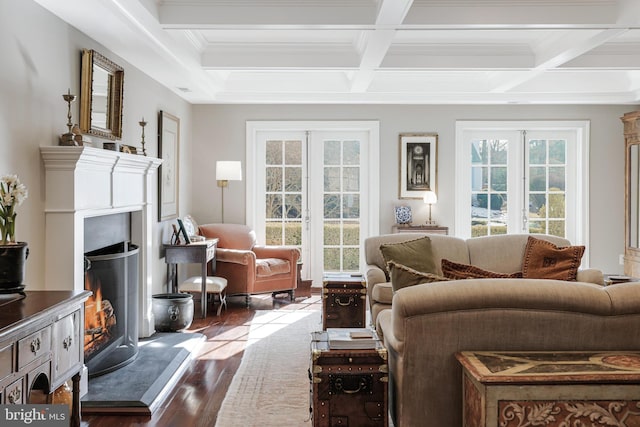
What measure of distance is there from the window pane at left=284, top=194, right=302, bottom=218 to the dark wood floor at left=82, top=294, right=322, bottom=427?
4.90ft

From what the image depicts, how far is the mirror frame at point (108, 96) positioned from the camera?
3703 mm

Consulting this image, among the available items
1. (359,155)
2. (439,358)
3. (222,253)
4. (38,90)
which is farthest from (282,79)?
(439,358)

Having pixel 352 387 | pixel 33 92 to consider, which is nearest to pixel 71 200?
pixel 33 92

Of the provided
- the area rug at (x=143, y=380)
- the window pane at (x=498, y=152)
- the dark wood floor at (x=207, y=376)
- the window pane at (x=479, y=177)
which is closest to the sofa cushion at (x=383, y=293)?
the dark wood floor at (x=207, y=376)

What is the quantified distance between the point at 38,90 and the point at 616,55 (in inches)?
193

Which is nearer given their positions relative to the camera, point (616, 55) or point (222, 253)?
point (616, 55)

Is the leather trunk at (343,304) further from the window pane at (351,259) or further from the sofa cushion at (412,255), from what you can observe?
the window pane at (351,259)

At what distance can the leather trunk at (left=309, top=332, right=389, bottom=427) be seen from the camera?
7.88 feet

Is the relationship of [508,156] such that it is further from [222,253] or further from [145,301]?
[145,301]

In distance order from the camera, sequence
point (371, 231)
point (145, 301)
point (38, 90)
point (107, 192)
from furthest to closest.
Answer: point (371, 231) → point (145, 301) → point (107, 192) → point (38, 90)

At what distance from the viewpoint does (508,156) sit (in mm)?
7402

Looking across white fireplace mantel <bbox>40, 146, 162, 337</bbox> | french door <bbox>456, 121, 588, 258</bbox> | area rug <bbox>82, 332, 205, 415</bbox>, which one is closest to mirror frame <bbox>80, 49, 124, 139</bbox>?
white fireplace mantel <bbox>40, 146, 162, 337</bbox>

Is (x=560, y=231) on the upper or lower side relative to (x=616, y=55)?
lower

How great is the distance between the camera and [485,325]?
89.4 inches
